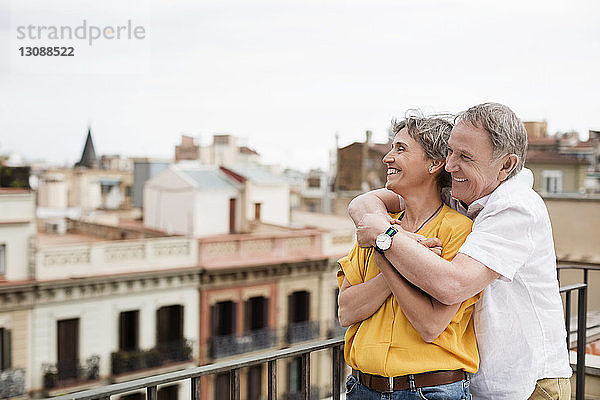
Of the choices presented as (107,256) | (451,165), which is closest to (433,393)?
(451,165)

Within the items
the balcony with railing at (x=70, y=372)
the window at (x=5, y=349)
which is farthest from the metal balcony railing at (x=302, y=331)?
the window at (x=5, y=349)

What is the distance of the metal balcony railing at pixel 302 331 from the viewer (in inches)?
388

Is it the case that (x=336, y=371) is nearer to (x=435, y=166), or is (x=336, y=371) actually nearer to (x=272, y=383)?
(x=272, y=383)

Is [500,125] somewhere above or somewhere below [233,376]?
above

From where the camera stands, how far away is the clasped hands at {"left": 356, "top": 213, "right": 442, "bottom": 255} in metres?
0.75

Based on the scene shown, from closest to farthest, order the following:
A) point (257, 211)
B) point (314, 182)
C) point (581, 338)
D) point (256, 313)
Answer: point (581, 338), point (256, 313), point (257, 211), point (314, 182)

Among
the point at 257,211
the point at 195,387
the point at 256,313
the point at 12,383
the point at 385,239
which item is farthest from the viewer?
the point at 257,211

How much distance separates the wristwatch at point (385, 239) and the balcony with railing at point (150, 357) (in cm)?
846

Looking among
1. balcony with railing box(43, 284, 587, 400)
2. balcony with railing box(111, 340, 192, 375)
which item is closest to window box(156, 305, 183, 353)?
balcony with railing box(111, 340, 192, 375)

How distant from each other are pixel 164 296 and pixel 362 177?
3.74 metres

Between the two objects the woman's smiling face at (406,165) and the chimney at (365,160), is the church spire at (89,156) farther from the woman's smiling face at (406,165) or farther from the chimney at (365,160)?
the woman's smiling face at (406,165)

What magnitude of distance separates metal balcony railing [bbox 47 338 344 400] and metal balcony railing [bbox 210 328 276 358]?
8496mm

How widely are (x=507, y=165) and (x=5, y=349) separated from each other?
335 inches

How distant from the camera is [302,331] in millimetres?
9953
